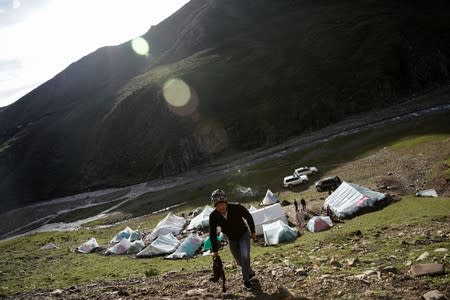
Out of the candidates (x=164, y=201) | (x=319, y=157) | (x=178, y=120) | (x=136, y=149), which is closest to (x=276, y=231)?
(x=319, y=157)

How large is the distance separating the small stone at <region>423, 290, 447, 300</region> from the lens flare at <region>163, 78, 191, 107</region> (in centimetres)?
15579

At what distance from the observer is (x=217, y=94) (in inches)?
6324

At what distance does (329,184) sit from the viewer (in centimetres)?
5281

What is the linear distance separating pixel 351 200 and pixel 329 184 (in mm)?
16613

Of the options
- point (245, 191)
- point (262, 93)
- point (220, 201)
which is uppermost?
point (262, 93)

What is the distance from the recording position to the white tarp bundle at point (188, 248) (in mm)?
34281

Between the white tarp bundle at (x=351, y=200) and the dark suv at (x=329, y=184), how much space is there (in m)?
13.5

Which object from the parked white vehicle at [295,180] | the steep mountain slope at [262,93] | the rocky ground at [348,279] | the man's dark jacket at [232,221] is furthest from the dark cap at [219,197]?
the steep mountain slope at [262,93]

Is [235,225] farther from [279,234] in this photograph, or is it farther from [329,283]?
[279,234]

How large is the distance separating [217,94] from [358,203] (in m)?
129

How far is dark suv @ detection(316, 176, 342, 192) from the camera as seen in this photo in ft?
171

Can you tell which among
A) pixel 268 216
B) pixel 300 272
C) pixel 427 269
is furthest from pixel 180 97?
pixel 427 269

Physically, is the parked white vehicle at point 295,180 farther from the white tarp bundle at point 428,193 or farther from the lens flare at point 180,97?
the lens flare at point 180,97

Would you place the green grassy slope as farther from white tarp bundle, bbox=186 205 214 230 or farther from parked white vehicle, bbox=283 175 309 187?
white tarp bundle, bbox=186 205 214 230
